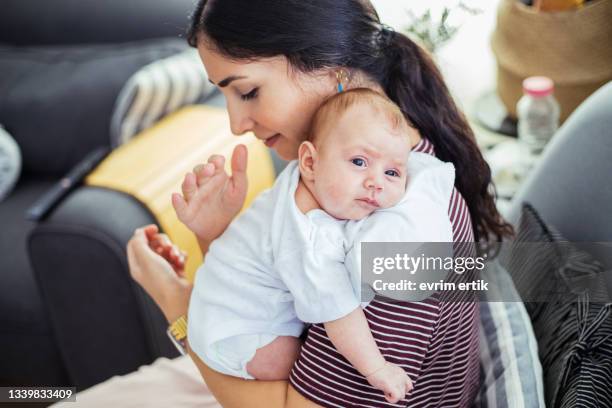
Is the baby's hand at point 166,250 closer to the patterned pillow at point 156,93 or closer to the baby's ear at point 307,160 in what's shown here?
the baby's ear at point 307,160

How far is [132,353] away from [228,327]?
29.2 inches

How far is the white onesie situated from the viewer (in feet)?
2.57

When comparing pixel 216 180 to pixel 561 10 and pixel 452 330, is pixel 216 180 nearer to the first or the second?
pixel 452 330

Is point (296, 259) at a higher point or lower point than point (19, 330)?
higher

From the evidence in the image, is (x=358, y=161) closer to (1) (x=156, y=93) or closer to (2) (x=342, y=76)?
(2) (x=342, y=76)

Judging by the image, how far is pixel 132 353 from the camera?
60.5 inches

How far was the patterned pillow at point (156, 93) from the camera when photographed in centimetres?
172

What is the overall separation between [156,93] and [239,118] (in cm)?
83

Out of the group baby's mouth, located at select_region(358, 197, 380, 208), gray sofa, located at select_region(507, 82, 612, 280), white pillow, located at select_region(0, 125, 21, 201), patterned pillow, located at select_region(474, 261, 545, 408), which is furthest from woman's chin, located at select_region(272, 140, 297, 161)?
white pillow, located at select_region(0, 125, 21, 201)

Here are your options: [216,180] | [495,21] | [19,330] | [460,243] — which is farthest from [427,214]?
[19,330]

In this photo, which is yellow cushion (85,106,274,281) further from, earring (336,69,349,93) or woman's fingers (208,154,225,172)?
earring (336,69,349,93)

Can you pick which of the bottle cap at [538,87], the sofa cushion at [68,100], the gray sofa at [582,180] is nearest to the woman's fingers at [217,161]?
the gray sofa at [582,180]

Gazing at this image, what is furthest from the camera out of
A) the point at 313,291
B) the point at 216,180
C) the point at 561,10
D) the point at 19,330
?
the point at 19,330

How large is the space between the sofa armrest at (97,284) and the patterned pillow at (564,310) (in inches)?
30.3
